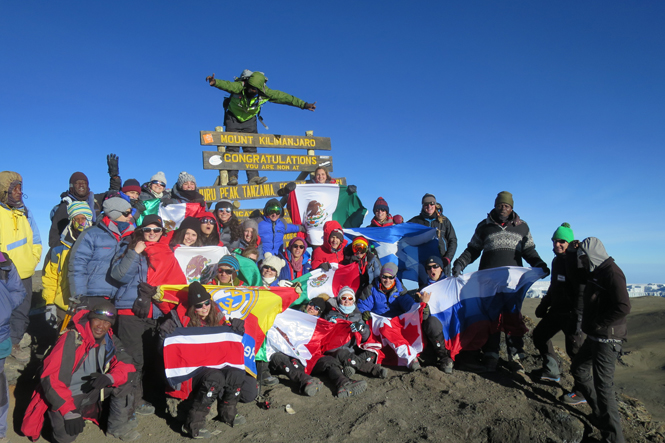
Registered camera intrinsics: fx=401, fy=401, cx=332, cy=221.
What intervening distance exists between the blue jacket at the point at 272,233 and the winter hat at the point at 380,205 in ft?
6.91

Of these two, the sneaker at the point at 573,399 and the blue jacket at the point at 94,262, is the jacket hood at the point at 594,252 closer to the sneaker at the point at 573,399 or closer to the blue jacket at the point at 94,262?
the sneaker at the point at 573,399

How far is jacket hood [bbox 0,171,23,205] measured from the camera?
15.7 feet

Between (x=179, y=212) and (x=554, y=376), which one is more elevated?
(x=179, y=212)

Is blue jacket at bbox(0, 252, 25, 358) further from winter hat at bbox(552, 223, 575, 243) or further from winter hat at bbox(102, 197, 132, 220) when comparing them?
winter hat at bbox(552, 223, 575, 243)

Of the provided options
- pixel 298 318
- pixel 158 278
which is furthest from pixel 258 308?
pixel 158 278

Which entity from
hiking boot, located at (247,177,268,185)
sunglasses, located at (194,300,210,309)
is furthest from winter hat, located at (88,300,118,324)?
hiking boot, located at (247,177,268,185)

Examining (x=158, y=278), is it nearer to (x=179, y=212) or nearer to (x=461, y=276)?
(x=179, y=212)

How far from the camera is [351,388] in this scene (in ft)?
17.8

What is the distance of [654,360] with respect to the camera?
9281 mm

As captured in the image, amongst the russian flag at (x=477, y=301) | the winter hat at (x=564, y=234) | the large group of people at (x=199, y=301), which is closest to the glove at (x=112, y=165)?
the large group of people at (x=199, y=301)

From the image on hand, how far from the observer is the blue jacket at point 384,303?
6.61 meters

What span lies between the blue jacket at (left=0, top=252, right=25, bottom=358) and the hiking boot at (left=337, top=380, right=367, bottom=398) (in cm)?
387

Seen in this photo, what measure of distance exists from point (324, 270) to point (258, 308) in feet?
5.72

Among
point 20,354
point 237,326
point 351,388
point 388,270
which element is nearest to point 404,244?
point 388,270
